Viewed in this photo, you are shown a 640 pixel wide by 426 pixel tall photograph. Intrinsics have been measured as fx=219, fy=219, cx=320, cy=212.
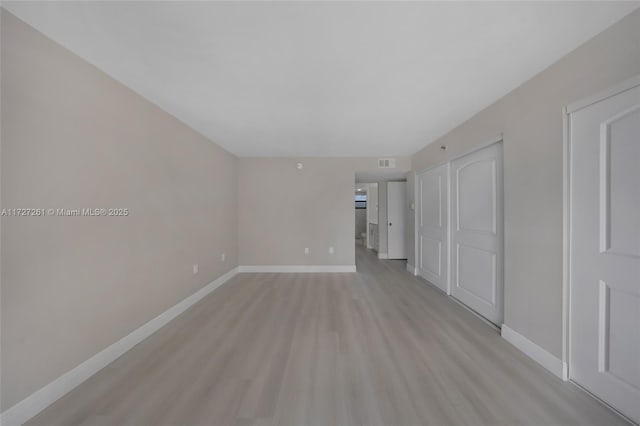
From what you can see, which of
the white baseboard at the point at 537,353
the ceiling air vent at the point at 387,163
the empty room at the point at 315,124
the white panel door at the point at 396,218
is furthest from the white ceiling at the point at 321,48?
the white panel door at the point at 396,218

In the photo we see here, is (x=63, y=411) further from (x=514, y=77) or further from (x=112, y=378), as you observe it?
(x=514, y=77)

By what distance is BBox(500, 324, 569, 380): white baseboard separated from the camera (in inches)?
66.3

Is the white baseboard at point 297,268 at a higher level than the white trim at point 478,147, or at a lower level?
lower

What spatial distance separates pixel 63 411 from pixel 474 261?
12.9ft

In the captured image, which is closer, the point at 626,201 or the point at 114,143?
the point at 626,201

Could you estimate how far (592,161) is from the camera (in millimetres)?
1509

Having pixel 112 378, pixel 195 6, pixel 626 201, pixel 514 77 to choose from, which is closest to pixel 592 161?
pixel 626 201

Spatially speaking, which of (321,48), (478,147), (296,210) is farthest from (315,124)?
(296,210)

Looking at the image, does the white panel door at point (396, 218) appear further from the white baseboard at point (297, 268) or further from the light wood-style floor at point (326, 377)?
the light wood-style floor at point (326, 377)

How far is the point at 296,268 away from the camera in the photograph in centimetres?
474

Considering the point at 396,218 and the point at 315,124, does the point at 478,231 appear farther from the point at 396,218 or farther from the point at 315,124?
the point at 396,218

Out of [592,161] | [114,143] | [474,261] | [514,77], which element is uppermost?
[514,77]

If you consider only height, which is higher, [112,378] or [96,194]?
[96,194]

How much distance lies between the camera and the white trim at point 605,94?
4.27 ft
